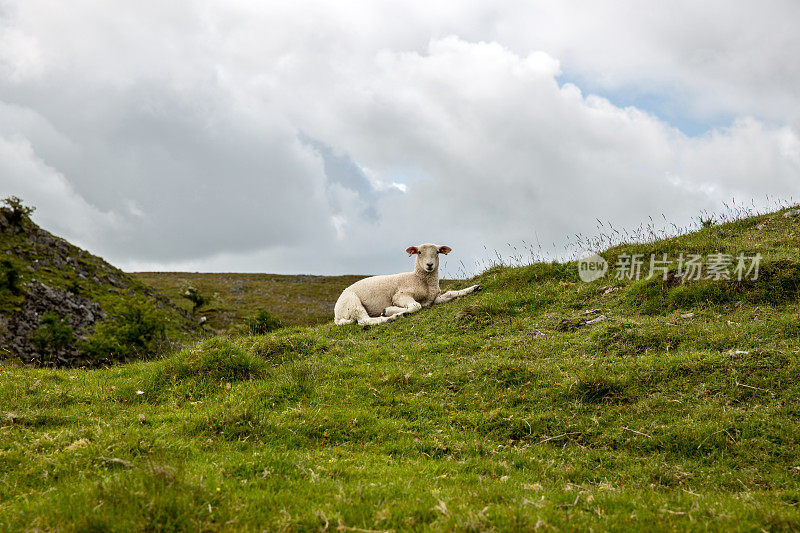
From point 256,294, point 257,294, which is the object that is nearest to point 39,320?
point 256,294

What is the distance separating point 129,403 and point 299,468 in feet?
21.4

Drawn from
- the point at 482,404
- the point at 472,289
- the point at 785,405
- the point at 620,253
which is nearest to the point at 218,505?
the point at 482,404

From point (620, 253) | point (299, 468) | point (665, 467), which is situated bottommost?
point (665, 467)

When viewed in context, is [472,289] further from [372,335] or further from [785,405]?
[785,405]

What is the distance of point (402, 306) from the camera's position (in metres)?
21.8

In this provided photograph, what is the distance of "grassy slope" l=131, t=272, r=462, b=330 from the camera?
7588 cm

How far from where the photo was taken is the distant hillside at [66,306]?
32.3m

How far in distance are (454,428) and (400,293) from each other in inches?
496

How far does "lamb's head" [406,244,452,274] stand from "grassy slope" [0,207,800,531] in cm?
487

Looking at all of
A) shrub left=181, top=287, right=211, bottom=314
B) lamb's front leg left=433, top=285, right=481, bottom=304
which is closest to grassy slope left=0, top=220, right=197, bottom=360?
shrub left=181, top=287, right=211, bottom=314

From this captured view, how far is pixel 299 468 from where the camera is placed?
23.8ft

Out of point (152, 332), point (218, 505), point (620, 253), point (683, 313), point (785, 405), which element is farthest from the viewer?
point (152, 332)

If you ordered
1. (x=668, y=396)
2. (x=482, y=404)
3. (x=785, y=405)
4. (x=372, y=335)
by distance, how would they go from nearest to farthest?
(x=785, y=405)
(x=668, y=396)
(x=482, y=404)
(x=372, y=335)

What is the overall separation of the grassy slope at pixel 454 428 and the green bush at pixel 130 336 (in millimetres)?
15542
